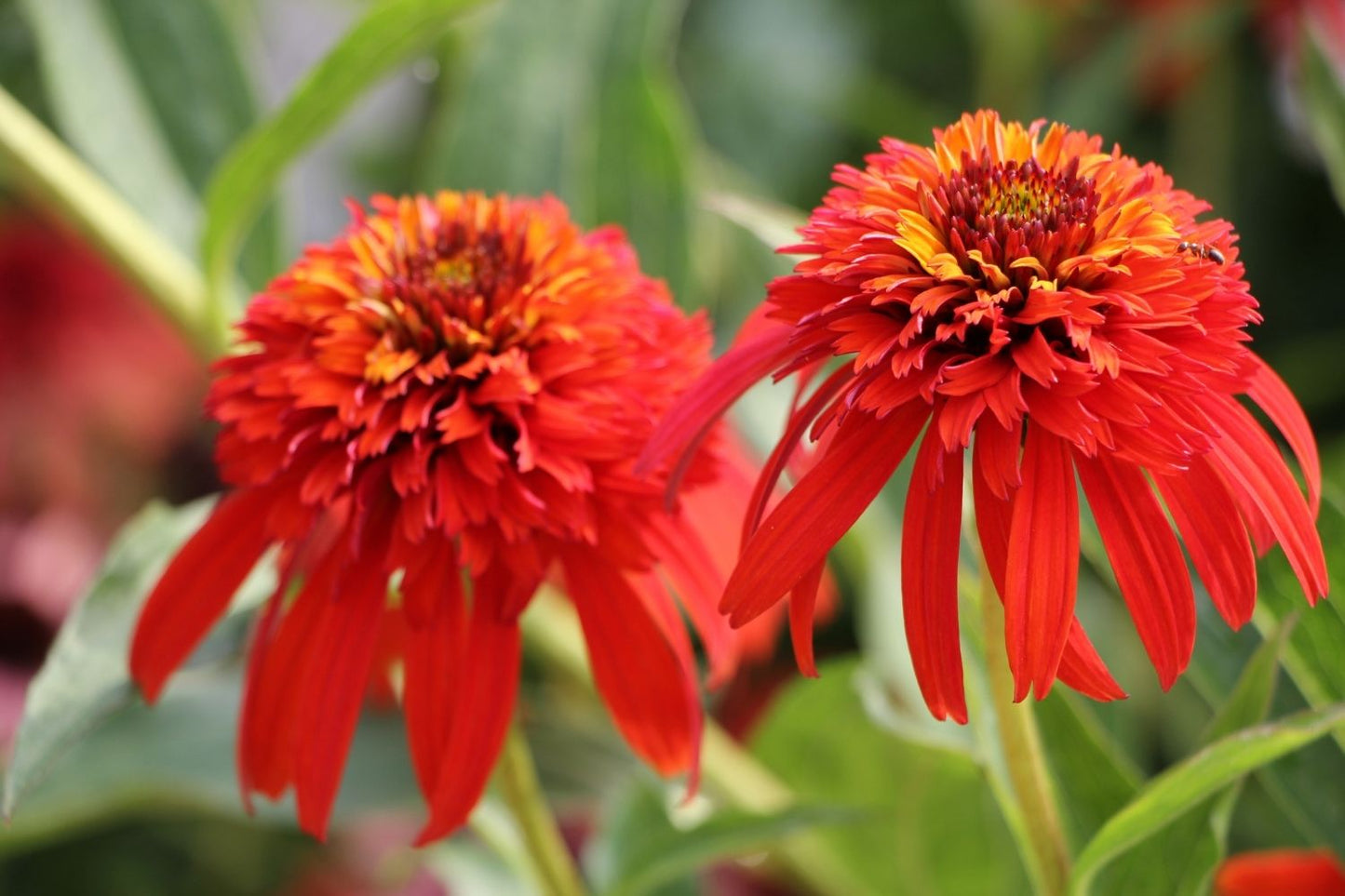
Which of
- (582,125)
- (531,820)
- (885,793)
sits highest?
(582,125)

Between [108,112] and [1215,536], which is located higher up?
[108,112]

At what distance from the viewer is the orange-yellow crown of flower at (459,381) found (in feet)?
0.84

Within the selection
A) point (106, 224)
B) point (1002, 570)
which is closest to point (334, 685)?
point (1002, 570)

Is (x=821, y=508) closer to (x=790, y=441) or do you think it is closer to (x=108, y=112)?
(x=790, y=441)

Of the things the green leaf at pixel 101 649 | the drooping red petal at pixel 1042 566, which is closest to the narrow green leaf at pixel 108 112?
the green leaf at pixel 101 649

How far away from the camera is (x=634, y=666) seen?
0.28 metres

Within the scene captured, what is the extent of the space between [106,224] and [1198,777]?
347 mm

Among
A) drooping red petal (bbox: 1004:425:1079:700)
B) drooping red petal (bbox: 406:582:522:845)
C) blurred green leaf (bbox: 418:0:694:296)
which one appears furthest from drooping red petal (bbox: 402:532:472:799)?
blurred green leaf (bbox: 418:0:694:296)

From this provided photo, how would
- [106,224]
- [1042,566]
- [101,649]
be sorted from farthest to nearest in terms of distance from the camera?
[106,224]
[101,649]
[1042,566]

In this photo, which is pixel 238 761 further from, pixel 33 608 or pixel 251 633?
pixel 33 608

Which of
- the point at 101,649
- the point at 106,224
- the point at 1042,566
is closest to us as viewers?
the point at 1042,566

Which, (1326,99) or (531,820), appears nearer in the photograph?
(531,820)

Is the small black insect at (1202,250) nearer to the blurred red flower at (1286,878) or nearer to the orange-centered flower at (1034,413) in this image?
the orange-centered flower at (1034,413)

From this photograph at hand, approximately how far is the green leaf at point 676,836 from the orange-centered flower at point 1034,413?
0.38ft
